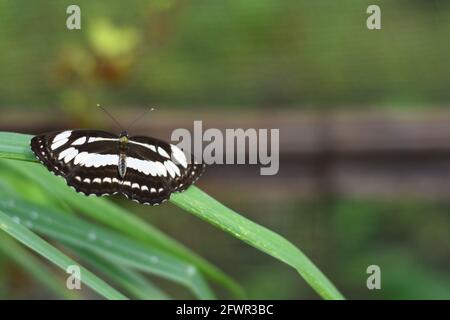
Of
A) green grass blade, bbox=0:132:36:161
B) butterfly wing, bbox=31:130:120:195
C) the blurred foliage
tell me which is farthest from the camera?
the blurred foliage

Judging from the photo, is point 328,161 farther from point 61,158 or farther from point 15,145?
point 15,145

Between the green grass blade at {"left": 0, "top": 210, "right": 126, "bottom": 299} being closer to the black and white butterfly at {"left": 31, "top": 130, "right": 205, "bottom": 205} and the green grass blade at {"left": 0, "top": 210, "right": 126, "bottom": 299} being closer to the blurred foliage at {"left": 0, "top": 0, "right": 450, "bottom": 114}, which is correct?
the black and white butterfly at {"left": 31, "top": 130, "right": 205, "bottom": 205}

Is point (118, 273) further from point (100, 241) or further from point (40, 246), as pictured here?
point (40, 246)

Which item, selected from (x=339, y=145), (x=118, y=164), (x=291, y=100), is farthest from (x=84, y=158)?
(x=291, y=100)

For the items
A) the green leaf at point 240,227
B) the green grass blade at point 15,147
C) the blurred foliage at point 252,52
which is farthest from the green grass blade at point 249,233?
the blurred foliage at point 252,52

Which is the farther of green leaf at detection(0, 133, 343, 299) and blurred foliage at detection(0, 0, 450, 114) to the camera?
blurred foliage at detection(0, 0, 450, 114)

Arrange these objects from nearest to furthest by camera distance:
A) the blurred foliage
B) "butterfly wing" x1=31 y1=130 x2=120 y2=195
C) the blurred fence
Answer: "butterfly wing" x1=31 y1=130 x2=120 y2=195 → the blurred fence → the blurred foliage

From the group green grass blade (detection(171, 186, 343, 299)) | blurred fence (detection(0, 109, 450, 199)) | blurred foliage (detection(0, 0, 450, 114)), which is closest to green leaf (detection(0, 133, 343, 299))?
green grass blade (detection(171, 186, 343, 299))
